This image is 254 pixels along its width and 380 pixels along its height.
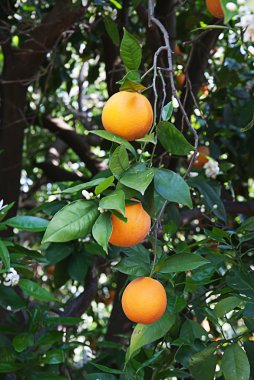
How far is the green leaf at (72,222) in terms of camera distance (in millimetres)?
858

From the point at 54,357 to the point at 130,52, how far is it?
0.83m

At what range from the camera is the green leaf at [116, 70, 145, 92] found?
93 centimetres

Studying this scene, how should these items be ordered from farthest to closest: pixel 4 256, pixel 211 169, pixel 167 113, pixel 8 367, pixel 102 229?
pixel 211 169
pixel 8 367
pixel 4 256
pixel 167 113
pixel 102 229

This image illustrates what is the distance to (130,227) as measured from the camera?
2.95 ft

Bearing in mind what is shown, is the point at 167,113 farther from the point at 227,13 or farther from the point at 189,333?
the point at 189,333

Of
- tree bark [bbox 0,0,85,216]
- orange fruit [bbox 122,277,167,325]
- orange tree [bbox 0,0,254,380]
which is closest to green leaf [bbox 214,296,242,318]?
orange tree [bbox 0,0,254,380]

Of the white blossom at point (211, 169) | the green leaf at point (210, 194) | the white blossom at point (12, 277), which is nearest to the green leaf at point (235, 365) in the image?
the white blossom at point (12, 277)

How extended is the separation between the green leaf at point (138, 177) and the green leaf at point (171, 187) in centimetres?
3

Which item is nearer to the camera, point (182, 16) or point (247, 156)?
point (182, 16)

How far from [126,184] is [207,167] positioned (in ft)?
3.79

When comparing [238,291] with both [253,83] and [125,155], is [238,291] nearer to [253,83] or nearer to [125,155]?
[125,155]

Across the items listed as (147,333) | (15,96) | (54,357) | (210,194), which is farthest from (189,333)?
(15,96)

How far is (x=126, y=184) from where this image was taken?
2.88ft

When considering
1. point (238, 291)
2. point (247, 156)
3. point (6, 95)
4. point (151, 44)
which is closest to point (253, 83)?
point (247, 156)
